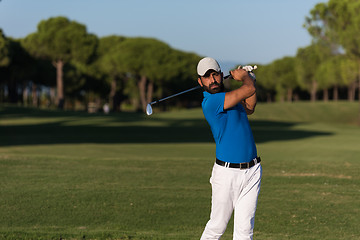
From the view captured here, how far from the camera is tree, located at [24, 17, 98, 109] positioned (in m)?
79.0

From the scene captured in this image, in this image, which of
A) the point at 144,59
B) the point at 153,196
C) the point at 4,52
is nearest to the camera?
the point at 153,196

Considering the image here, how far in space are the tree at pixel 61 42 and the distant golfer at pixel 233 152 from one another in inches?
2971

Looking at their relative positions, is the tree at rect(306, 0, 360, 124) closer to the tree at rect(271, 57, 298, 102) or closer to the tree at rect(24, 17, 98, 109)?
the tree at rect(24, 17, 98, 109)

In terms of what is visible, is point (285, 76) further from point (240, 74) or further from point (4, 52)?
point (240, 74)

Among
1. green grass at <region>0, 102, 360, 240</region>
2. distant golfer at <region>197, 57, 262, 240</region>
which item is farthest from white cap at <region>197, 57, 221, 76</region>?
green grass at <region>0, 102, 360, 240</region>

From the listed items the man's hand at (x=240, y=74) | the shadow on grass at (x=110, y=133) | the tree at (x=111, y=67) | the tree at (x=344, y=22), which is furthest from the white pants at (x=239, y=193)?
the tree at (x=111, y=67)

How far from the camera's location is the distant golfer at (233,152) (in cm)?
557

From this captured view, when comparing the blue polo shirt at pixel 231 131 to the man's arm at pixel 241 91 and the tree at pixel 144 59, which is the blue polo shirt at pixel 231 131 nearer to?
the man's arm at pixel 241 91

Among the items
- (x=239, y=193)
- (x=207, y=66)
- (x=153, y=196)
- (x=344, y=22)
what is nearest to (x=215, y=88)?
(x=207, y=66)

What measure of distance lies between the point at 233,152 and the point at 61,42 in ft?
250

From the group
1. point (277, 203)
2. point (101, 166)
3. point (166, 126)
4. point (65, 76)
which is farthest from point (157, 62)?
point (277, 203)

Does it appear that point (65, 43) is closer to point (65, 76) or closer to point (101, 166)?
point (65, 76)

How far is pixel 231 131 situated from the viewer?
5.59 m

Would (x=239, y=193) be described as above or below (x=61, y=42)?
below
